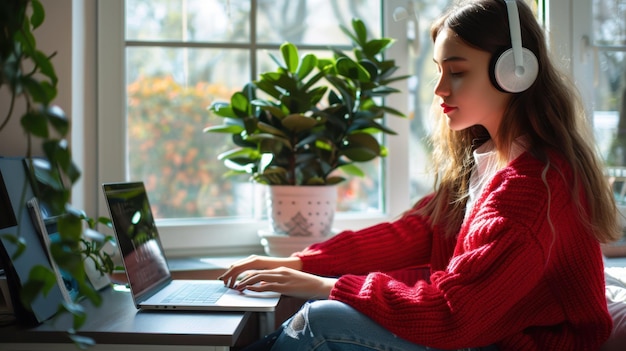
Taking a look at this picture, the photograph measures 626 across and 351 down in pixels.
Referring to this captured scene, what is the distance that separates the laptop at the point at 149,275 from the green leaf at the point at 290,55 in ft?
1.65

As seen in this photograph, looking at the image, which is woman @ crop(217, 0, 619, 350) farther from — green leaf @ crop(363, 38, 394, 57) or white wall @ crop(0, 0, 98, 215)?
white wall @ crop(0, 0, 98, 215)

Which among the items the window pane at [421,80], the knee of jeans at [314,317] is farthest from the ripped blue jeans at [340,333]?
the window pane at [421,80]

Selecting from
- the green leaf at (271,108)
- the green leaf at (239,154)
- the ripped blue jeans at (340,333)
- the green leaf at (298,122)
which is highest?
the green leaf at (271,108)

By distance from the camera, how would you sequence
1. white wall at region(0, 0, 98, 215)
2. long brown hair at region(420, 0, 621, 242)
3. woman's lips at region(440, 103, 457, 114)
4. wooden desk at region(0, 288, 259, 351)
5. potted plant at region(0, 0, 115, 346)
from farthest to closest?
white wall at region(0, 0, 98, 215) < woman's lips at region(440, 103, 457, 114) < long brown hair at region(420, 0, 621, 242) < wooden desk at region(0, 288, 259, 351) < potted plant at region(0, 0, 115, 346)

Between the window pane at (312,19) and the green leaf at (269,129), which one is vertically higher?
the window pane at (312,19)

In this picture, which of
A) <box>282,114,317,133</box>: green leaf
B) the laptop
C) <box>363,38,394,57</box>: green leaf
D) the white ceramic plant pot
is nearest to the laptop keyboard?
the laptop

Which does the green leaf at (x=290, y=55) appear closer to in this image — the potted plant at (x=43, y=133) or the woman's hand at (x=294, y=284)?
the woman's hand at (x=294, y=284)

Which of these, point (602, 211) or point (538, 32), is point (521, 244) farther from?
point (538, 32)

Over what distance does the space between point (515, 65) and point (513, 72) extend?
0.01 meters

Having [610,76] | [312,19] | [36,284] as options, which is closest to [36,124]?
[36,284]

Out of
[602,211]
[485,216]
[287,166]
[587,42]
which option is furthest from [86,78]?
[587,42]

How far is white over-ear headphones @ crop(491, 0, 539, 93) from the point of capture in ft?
3.68

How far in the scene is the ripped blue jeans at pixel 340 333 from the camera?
0.99 m

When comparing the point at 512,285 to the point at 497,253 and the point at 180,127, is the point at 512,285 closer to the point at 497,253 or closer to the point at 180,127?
the point at 497,253
